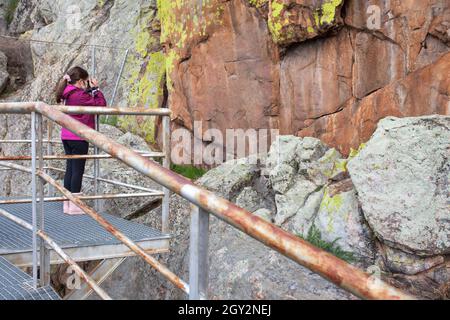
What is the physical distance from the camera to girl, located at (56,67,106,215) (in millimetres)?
4926

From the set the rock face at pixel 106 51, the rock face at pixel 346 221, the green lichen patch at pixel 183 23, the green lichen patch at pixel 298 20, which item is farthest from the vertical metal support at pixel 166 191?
the rock face at pixel 106 51

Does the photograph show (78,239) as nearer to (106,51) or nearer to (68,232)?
(68,232)

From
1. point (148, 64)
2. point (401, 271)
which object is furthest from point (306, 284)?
point (148, 64)

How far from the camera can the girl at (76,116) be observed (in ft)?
16.2

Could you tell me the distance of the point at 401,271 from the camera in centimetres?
590

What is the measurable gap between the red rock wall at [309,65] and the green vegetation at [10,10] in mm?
10476

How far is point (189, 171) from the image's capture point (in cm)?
998

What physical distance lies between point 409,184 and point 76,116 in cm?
408

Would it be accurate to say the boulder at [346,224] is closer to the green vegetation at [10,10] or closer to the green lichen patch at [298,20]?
the green lichen patch at [298,20]

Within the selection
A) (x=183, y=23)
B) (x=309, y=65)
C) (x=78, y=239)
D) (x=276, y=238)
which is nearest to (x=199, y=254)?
(x=276, y=238)

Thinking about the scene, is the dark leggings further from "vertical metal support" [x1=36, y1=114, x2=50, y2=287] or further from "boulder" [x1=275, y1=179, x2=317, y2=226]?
"boulder" [x1=275, y1=179, x2=317, y2=226]

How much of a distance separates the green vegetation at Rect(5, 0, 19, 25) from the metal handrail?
19.0 meters

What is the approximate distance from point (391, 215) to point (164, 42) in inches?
272
